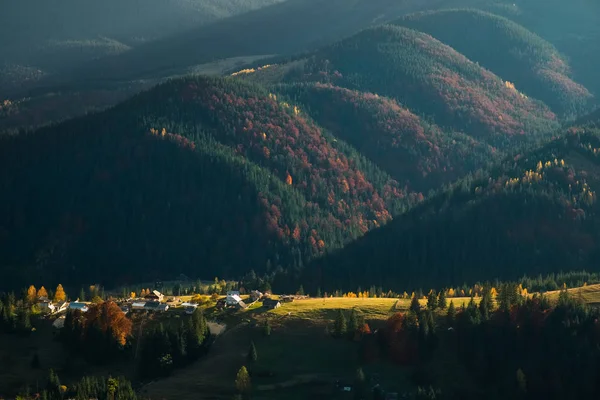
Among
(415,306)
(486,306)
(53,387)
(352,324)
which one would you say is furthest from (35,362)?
(486,306)

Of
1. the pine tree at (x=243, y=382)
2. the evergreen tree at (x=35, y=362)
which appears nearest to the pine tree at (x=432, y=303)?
the pine tree at (x=243, y=382)

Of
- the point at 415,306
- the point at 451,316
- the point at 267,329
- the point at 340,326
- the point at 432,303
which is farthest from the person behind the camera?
the point at 415,306

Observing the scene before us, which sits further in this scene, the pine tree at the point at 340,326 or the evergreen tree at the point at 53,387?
the pine tree at the point at 340,326

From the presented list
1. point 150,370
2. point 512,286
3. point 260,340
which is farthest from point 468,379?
A: point 150,370

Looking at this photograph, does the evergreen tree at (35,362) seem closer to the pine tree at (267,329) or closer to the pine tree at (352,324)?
the pine tree at (267,329)

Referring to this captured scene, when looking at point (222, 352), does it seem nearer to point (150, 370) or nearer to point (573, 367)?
point (150, 370)

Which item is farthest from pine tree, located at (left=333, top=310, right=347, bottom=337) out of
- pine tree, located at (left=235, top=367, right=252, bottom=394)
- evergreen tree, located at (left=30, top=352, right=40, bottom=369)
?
evergreen tree, located at (left=30, top=352, right=40, bottom=369)

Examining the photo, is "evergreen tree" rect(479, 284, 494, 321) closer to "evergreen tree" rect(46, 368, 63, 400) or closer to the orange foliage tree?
the orange foliage tree

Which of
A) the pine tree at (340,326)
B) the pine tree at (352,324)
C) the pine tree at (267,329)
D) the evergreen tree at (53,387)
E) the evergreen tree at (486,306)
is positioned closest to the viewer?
the evergreen tree at (53,387)

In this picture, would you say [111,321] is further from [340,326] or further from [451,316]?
[451,316]
